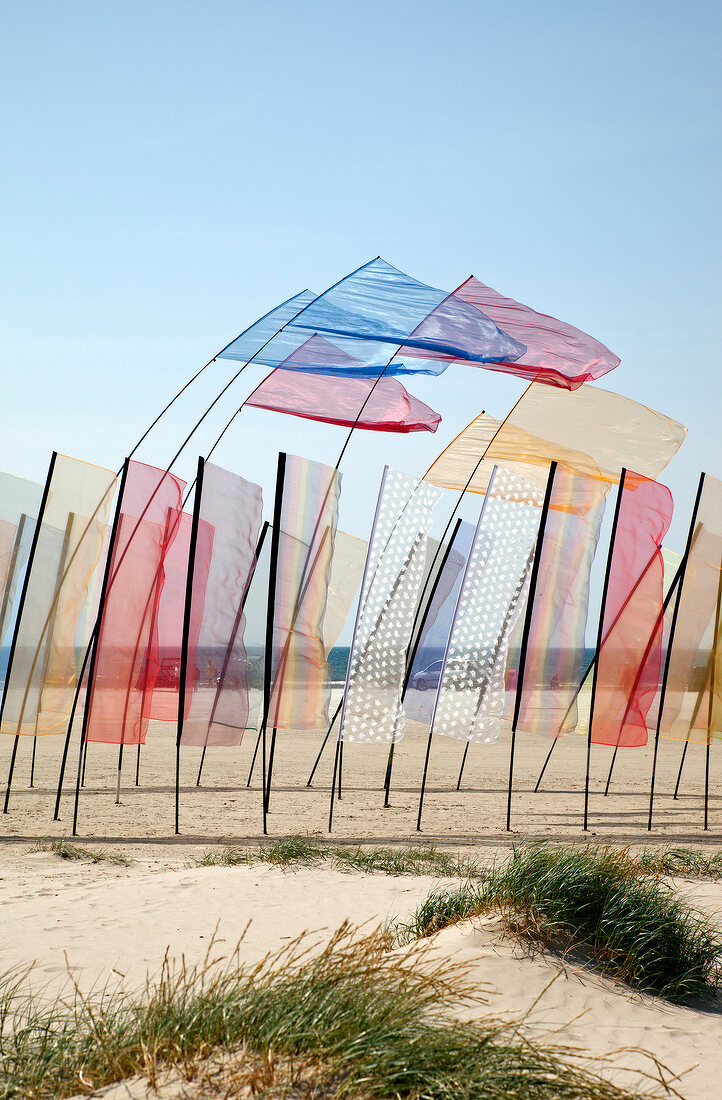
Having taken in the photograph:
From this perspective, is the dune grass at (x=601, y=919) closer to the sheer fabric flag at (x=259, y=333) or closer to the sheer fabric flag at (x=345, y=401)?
the sheer fabric flag at (x=345, y=401)

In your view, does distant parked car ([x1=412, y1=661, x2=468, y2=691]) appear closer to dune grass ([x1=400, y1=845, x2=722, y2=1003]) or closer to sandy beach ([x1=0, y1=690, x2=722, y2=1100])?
sandy beach ([x1=0, y1=690, x2=722, y2=1100])

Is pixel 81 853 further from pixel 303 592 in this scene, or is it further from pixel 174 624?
pixel 174 624

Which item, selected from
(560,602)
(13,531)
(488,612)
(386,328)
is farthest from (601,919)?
(13,531)

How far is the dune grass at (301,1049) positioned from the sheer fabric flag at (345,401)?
6729mm

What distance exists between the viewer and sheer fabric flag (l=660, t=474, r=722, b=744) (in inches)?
349

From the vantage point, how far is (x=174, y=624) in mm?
10195

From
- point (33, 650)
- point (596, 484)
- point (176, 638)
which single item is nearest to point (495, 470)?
point (596, 484)

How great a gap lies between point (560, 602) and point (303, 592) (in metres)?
3.09

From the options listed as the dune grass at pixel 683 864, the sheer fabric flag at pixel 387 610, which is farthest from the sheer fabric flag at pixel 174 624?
the dune grass at pixel 683 864

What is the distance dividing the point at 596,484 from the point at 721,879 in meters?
4.45

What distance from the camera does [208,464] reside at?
27.4 ft

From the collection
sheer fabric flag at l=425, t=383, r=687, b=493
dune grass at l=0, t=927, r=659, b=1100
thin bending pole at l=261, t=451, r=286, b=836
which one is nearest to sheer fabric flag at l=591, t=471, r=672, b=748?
sheer fabric flag at l=425, t=383, r=687, b=493

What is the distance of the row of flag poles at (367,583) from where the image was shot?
27.4 ft

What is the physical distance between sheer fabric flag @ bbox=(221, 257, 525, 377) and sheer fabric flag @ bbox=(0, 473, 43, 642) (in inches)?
137
